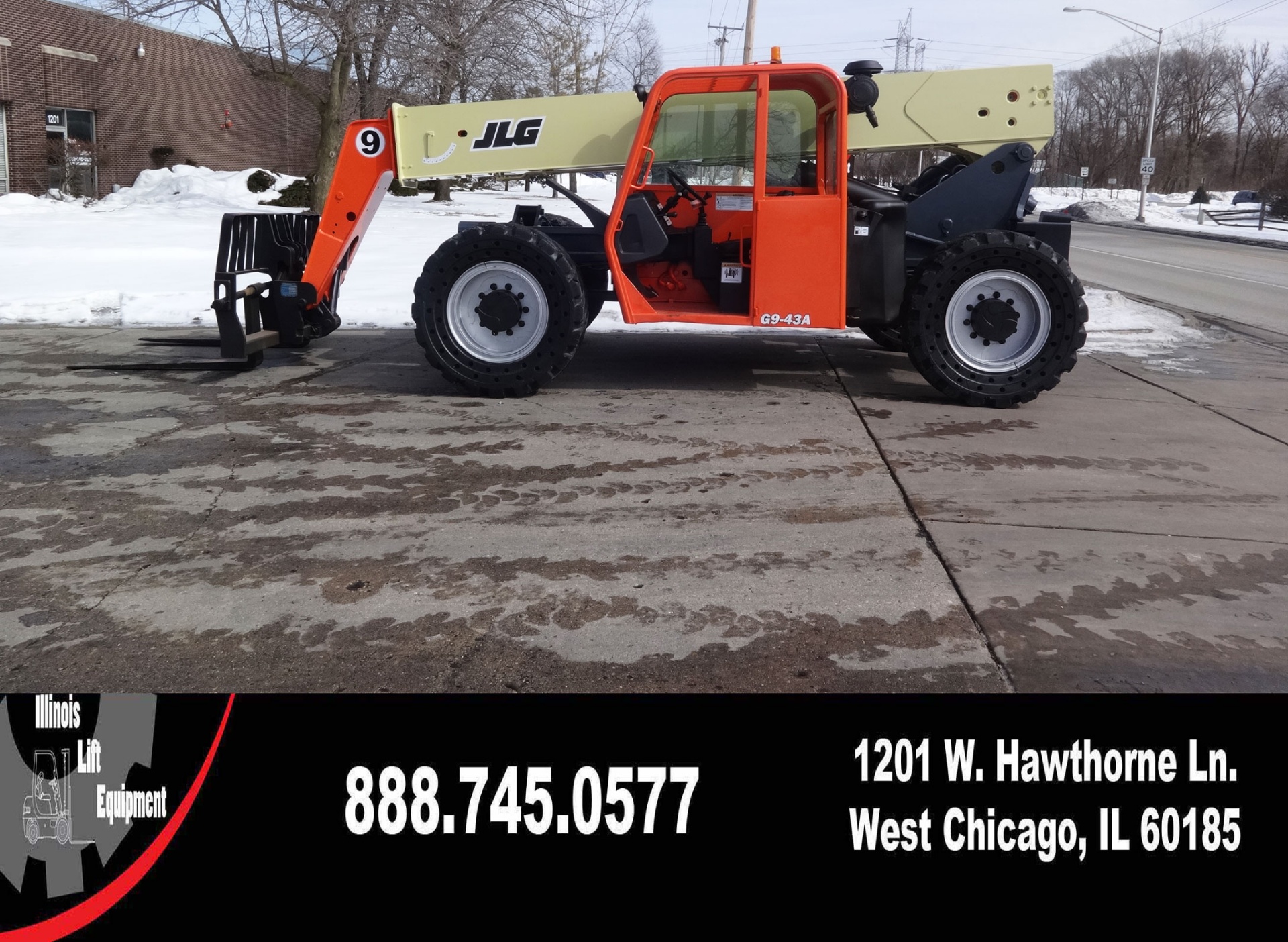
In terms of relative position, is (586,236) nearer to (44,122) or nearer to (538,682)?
(538,682)

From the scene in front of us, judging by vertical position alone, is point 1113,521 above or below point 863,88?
A: below

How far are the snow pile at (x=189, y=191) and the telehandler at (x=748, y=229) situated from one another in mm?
24741

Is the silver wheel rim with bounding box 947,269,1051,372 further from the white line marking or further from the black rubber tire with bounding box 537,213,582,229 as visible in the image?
the white line marking

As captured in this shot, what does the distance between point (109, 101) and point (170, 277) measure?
87.2 feet

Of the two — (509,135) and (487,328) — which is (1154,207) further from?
(487,328)

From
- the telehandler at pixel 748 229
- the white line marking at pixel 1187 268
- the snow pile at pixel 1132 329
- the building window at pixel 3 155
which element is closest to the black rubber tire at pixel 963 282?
the telehandler at pixel 748 229

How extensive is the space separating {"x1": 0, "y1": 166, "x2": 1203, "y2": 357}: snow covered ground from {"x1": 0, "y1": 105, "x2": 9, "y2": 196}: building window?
5140 millimetres

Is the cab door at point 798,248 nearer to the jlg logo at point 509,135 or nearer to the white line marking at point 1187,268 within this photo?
the jlg logo at point 509,135

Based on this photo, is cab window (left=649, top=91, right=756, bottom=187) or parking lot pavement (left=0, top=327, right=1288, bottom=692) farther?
cab window (left=649, top=91, right=756, bottom=187)

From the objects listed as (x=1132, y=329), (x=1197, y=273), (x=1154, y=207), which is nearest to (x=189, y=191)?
(x=1197, y=273)

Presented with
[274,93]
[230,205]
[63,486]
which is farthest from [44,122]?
[63,486]

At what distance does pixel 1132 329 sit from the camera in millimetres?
11742

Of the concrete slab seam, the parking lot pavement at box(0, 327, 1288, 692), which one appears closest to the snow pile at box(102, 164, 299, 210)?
the parking lot pavement at box(0, 327, 1288, 692)

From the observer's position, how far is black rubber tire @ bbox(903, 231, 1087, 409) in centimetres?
729
